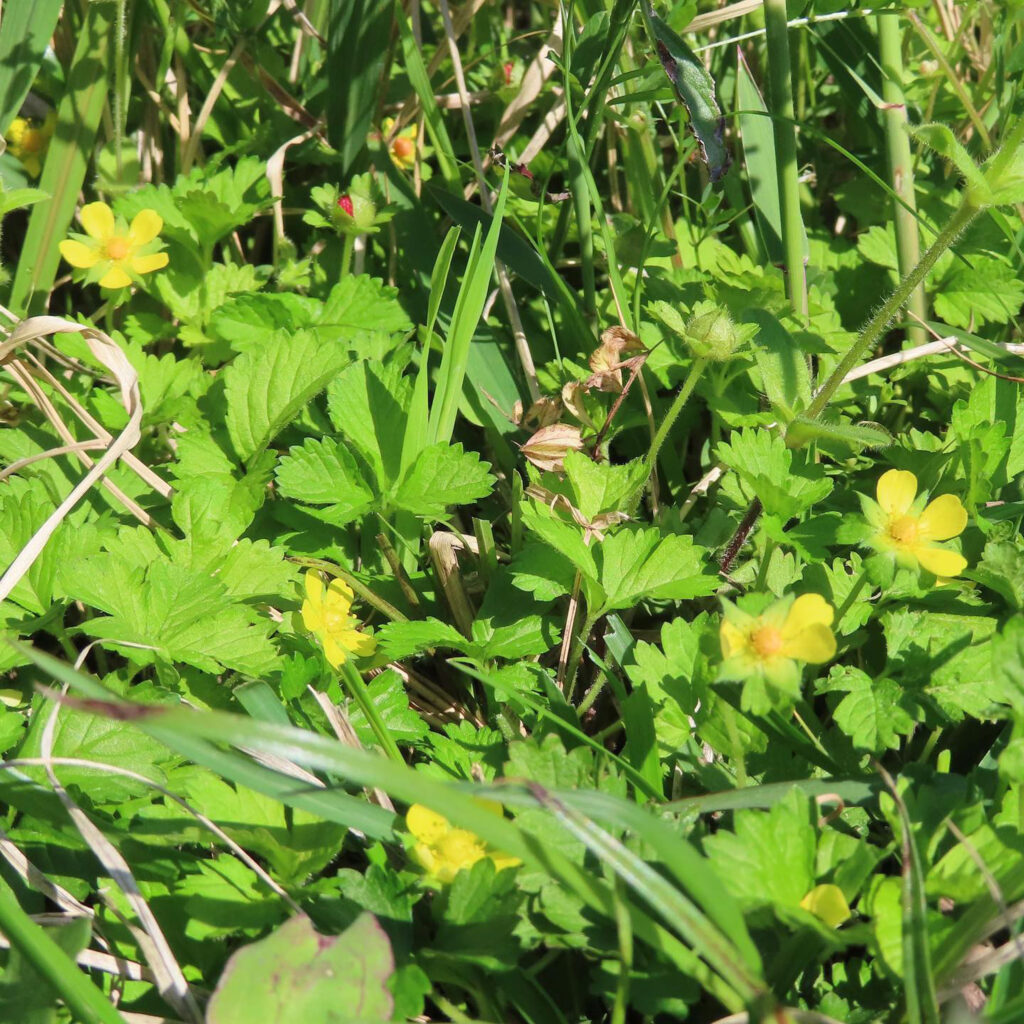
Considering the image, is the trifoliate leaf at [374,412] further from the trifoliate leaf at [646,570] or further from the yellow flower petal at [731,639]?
the yellow flower petal at [731,639]

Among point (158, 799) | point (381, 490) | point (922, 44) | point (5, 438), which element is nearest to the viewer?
point (158, 799)

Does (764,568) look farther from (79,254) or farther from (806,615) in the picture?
(79,254)

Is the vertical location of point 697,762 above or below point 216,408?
below

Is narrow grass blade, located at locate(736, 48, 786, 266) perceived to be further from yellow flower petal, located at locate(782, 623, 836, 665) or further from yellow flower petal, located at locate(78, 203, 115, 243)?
yellow flower petal, located at locate(78, 203, 115, 243)

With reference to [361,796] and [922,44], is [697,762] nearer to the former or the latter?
[361,796]

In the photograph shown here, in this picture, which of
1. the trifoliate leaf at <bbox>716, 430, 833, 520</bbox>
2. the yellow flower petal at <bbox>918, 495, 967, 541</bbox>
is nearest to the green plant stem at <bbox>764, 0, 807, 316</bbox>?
the trifoliate leaf at <bbox>716, 430, 833, 520</bbox>

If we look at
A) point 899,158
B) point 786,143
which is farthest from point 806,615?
point 899,158

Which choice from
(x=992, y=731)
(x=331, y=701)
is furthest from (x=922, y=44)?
(x=331, y=701)

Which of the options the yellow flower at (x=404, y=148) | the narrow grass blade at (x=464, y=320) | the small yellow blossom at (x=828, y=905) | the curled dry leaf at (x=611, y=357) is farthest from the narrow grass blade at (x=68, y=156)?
the small yellow blossom at (x=828, y=905)
